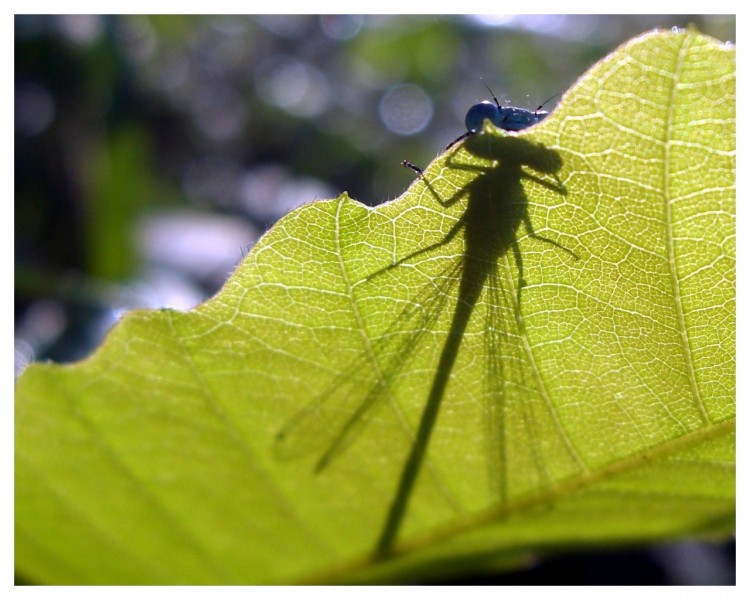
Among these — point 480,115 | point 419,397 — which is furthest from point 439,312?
point 480,115

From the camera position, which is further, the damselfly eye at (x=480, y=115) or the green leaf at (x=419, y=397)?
the damselfly eye at (x=480, y=115)

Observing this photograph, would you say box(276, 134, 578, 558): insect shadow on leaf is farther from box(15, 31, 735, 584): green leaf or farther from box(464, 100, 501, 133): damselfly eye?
box(464, 100, 501, 133): damselfly eye

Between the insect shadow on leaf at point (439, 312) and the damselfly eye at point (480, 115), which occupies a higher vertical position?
the damselfly eye at point (480, 115)

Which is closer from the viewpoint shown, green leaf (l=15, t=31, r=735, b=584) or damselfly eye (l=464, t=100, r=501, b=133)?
green leaf (l=15, t=31, r=735, b=584)

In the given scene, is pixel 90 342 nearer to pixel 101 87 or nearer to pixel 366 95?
pixel 101 87

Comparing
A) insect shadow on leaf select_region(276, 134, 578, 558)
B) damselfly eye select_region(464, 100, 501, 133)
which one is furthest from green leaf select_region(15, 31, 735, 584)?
damselfly eye select_region(464, 100, 501, 133)

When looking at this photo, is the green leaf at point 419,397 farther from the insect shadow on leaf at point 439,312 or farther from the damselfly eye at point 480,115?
the damselfly eye at point 480,115

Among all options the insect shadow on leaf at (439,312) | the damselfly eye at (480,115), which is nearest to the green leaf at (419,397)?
the insect shadow on leaf at (439,312)

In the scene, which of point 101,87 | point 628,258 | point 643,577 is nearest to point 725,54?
point 628,258
